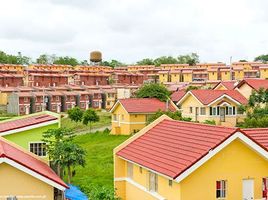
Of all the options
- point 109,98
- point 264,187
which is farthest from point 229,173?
point 109,98

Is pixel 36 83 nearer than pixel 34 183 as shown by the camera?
No

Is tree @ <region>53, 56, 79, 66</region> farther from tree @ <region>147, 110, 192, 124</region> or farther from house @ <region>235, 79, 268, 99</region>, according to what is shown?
tree @ <region>147, 110, 192, 124</region>

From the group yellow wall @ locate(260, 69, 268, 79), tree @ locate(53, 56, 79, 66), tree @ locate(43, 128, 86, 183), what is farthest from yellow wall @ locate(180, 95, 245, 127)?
tree @ locate(53, 56, 79, 66)

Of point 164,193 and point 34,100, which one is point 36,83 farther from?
point 164,193

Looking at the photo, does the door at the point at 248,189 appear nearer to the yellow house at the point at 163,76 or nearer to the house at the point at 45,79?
the house at the point at 45,79

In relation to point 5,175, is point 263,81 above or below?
above

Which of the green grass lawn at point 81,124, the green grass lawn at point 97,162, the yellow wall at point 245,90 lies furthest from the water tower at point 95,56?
the green grass lawn at point 97,162

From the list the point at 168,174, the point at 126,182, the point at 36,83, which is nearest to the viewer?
the point at 168,174

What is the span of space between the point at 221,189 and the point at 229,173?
67 centimetres

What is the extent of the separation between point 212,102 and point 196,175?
32.1 metres

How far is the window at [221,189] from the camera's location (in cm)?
1705

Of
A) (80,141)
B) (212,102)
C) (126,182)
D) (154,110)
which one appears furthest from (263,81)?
(126,182)

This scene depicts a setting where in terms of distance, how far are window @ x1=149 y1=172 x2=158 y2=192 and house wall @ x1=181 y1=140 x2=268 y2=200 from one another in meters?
2.37

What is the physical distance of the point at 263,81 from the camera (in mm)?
54219
